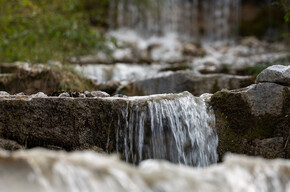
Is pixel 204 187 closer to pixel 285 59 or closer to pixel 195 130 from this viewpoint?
pixel 195 130

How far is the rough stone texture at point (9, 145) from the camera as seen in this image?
373 cm

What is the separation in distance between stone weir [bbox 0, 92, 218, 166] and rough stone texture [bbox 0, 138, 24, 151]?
5cm

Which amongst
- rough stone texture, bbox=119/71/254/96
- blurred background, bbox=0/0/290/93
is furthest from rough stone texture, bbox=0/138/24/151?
rough stone texture, bbox=119/71/254/96

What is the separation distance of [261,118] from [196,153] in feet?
2.87

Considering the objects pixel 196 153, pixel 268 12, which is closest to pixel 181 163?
pixel 196 153

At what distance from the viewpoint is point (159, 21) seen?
2008 centimetres

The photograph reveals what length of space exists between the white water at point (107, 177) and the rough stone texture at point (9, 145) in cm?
167

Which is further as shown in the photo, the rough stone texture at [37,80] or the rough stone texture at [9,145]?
the rough stone texture at [37,80]

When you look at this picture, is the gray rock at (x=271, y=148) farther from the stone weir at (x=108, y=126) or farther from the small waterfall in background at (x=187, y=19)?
the small waterfall in background at (x=187, y=19)

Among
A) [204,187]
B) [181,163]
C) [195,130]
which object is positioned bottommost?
[181,163]

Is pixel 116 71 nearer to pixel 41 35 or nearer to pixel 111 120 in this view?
pixel 41 35

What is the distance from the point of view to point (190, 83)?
19.9ft

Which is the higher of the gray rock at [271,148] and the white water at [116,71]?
the white water at [116,71]

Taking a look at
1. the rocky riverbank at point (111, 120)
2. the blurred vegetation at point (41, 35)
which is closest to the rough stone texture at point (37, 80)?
the blurred vegetation at point (41, 35)
